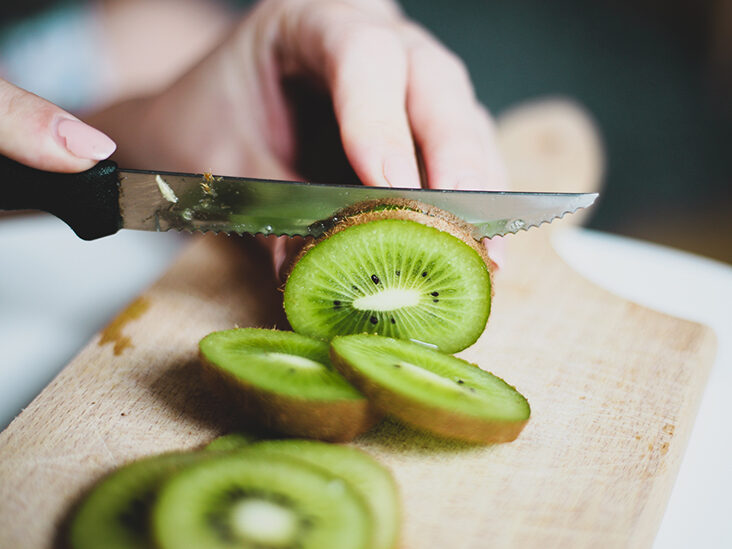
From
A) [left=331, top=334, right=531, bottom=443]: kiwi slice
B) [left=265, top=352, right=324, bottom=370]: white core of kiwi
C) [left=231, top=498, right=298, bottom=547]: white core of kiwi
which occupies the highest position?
[left=331, top=334, right=531, bottom=443]: kiwi slice

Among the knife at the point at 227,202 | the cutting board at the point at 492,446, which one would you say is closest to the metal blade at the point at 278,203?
the knife at the point at 227,202

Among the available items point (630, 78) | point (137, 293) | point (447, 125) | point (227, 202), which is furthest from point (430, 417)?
point (630, 78)

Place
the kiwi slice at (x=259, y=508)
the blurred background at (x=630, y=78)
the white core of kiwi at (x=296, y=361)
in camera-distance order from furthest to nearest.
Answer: the blurred background at (x=630, y=78) < the white core of kiwi at (x=296, y=361) < the kiwi slice at (x=259, y=508)

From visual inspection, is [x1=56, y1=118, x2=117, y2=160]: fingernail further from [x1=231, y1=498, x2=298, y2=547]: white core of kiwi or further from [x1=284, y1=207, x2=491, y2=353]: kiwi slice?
[x1=231, y1=498, x2=298, y2=547]: white core of kiwi

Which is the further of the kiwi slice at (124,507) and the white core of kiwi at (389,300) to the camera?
the white core of kiwi at (389,300)

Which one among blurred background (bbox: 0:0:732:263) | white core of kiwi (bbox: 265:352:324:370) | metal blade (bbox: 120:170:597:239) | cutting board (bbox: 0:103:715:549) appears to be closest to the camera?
cutting board (bbox: 0:103:715:549)

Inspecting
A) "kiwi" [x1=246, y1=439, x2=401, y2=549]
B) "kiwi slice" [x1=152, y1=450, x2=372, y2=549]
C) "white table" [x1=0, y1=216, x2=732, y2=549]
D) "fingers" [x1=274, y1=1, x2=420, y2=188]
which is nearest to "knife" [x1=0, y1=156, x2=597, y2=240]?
"fingers" [x1=274, y1=1, x2=420, y2=188]

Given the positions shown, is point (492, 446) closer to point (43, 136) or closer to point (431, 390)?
point (431, 390)

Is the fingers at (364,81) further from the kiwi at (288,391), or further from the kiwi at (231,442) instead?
the kiwi at (231,442)
